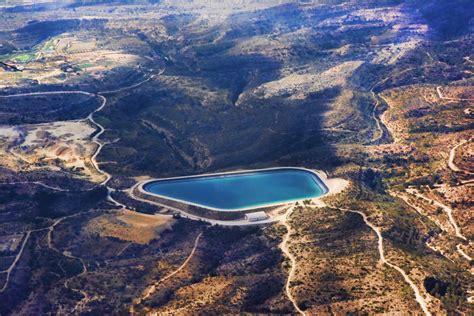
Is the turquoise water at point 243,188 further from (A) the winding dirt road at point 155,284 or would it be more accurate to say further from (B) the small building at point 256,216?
(A) the winding dirt road at point 155,284

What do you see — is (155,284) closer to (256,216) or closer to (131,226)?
(131,226)

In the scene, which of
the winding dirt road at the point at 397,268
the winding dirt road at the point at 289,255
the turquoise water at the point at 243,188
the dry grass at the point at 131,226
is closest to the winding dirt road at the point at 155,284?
the dry grass at the point at 131,226

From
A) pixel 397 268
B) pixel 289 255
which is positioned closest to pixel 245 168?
pixel 289 255

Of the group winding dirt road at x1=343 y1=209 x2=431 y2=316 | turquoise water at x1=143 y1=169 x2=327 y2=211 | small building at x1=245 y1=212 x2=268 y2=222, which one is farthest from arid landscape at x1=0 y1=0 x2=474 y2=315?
turquoise water at x1=143 y1=169 x2=327 y2=211

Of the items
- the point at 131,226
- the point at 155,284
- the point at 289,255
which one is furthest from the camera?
the point at 131,226

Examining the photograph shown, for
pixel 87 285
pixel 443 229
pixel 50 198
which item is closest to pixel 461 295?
pixel 443 229

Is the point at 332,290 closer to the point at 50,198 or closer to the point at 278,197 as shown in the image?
the point at 278,197

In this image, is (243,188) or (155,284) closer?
(155,284)
